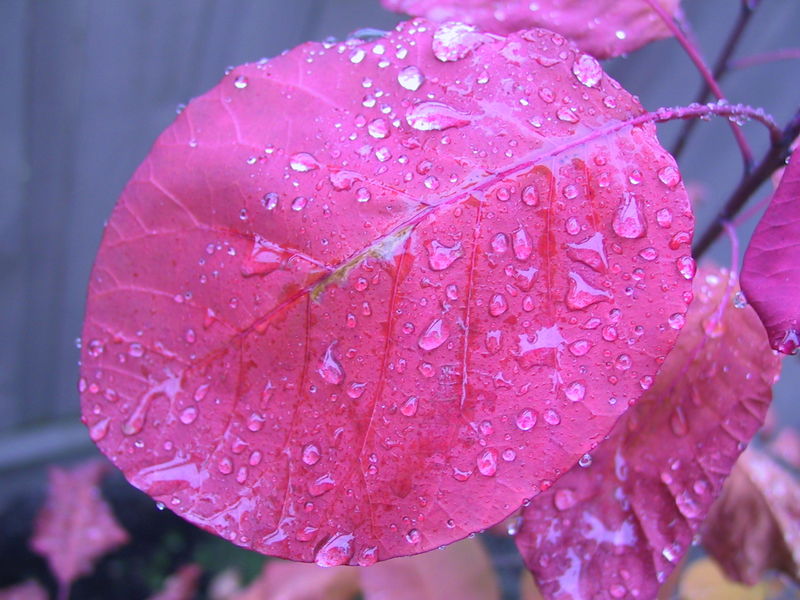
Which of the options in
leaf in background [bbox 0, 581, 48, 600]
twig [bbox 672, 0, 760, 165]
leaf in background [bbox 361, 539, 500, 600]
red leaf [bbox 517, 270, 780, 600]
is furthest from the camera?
leaf in background [bbox 0, 581, 48, 600]

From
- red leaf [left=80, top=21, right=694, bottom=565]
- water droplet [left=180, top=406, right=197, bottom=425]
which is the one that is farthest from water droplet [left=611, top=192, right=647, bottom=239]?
water droplet [left=180, top=406, right=197, bottom=425]

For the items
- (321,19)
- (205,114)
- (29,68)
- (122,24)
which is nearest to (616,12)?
(205,114)

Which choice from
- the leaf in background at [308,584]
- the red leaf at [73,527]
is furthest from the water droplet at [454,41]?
the red leaf at [73,527]

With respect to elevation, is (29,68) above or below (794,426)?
above

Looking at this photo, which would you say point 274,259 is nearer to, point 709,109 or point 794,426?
point 709,109

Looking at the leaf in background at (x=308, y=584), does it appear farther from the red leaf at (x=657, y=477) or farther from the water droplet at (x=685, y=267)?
the water droplet at (x=685, y=267)

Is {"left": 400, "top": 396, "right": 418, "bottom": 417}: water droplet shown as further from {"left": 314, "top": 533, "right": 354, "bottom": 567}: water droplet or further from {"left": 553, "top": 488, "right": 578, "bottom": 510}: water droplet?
{"left": 553, "top": 488, "right": 578, "bottom": 510}: water droplet

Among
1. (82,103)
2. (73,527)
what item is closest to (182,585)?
(73,527)
